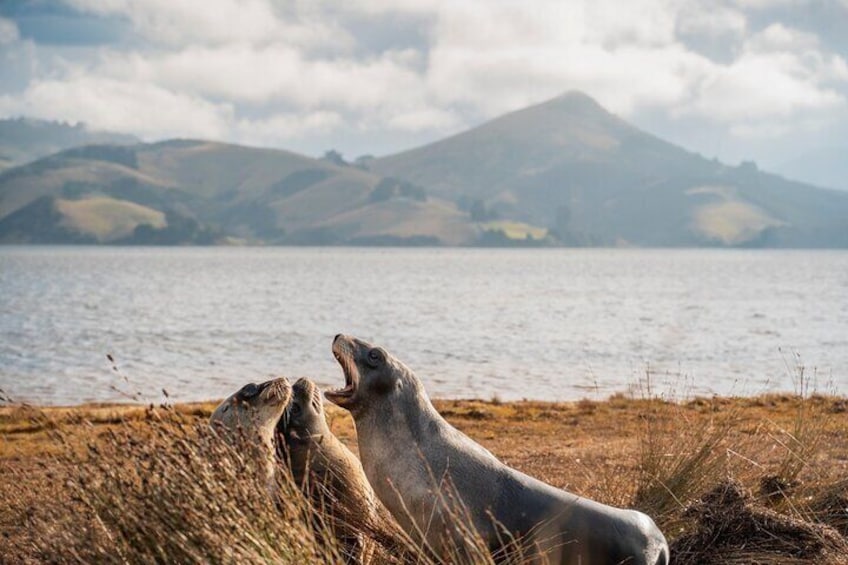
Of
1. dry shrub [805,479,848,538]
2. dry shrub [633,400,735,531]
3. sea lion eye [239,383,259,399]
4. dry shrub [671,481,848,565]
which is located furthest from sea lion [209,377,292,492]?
dry shrub [805,479,848,538]

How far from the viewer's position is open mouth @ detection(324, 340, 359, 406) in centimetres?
659

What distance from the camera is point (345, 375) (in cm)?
675

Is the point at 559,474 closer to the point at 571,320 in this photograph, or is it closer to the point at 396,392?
the point at 396,392

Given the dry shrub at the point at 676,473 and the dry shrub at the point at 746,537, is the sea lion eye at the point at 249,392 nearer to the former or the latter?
the dry shrub at the point at 746,537

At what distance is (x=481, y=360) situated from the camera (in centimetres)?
3828

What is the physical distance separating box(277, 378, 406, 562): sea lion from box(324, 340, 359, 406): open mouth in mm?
862

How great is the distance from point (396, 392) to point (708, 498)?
3089 millimetres

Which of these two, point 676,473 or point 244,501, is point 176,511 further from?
point 676,473

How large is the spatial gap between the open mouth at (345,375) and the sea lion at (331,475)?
86 centimetres

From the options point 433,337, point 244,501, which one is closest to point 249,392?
point 244,501

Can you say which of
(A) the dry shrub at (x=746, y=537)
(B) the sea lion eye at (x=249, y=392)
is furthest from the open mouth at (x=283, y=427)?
(A) the dry shrub at (x=746, y=537)

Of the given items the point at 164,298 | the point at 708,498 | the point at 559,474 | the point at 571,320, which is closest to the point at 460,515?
the point at 708,498

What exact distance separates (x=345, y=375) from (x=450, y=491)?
103 centimetres

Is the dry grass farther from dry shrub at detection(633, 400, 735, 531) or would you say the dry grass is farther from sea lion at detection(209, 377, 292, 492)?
sea lion at detection(209, 377, 292, 492)
